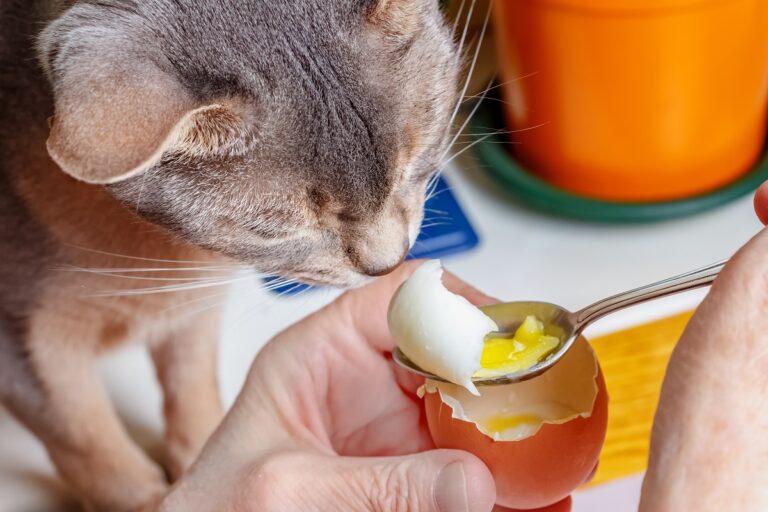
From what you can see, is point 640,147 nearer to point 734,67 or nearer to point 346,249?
point 734,67

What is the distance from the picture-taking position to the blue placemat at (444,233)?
48.7 inches

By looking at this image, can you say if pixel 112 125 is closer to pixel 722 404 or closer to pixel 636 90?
pixel 722 404

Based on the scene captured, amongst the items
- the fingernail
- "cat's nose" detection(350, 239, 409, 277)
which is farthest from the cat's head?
the fingernail

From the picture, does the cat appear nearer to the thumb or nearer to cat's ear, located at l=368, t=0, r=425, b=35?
cat's ear, located at l=368, t=0, r=425, b=35

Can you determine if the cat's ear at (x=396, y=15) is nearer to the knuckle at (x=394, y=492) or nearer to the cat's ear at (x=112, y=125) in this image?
the cat's ear at (x=112, y=125)

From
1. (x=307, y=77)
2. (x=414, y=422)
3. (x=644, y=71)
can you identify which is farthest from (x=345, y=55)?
(x=644, y=71)

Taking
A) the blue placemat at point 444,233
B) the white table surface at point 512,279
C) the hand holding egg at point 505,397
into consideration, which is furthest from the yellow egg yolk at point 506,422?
the blue placemat at point 444,233

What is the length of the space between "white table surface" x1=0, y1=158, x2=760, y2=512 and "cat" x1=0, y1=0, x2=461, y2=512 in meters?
0.22

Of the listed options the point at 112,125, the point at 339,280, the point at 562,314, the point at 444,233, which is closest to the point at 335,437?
the point at 339,280

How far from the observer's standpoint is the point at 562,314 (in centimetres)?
71

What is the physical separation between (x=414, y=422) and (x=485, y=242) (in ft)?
1.55

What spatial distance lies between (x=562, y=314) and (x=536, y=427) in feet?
0.30

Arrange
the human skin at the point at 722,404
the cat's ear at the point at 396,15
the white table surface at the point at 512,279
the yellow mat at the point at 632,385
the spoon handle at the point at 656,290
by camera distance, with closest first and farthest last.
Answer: the human skin at the point at 722,404
the spoon handle at the point at 656,290
the cat's ear at the point at 396,15
the yellow mat at the point at 632,385
the white table surface at the point at 512,279

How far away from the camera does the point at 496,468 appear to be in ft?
2.22
